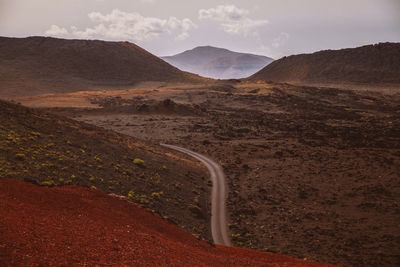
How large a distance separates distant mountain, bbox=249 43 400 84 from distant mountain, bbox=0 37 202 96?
1517 inches

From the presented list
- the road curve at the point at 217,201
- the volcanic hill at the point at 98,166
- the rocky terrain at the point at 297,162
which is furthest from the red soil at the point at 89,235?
the rocky terrain at the point at 297,162

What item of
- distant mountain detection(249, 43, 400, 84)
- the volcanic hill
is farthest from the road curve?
distant mountain detection(249, 43, 400, 84)

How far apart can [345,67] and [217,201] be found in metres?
97.2

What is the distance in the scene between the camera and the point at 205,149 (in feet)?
94.0

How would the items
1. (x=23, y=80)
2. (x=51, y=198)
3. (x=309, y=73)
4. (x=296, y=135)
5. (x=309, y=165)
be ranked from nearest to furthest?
1. (x=51, y=198)
2. (x=309, y=165)
3. (x=296, y=135)
4. (x=23, y=80)
5. (x=309, y=73)

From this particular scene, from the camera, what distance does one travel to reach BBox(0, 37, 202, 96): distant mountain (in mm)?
73812

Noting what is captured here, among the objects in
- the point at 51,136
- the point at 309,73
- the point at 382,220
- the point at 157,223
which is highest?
the point at 309,73

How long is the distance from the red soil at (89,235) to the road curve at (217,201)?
269 centimetres

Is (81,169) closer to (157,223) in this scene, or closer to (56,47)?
(157,223)

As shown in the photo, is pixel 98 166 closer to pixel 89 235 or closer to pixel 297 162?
pixel 89 235

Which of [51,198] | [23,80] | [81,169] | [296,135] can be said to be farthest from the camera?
[23,80]

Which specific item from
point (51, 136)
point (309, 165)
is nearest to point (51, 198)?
point (51, 136)

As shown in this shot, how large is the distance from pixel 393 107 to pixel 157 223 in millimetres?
53148

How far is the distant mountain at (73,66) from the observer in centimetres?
7381
